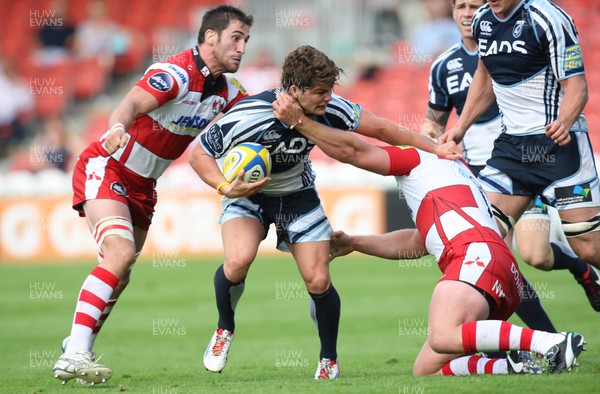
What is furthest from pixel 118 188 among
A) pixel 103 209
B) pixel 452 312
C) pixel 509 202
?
pixel 509 202

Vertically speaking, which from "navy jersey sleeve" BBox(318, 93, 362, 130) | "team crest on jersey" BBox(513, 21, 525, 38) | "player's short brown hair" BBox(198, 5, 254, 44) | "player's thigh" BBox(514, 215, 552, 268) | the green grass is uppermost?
"player's short brown hair" BBox(198, 5, 254, 44)

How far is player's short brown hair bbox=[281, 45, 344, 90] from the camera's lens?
242 inches

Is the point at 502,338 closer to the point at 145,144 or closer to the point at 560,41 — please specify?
the point at 560,41

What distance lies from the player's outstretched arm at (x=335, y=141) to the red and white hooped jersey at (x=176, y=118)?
103 cm

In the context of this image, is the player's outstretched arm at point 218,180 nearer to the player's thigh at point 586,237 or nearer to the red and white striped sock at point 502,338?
the red and white striped sock at point 502,338

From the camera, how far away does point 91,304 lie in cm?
648

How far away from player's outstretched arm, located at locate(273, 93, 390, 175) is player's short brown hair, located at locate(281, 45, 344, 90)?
16 cm

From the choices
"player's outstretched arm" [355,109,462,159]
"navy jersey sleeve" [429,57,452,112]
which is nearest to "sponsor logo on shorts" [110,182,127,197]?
"player's outstretched arm" [355,109,462,159]

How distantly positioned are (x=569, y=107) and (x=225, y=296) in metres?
2.96

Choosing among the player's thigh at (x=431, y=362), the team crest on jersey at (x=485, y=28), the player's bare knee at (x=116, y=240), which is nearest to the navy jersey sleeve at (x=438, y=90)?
the team crest on jersey at (x=485, y=28)

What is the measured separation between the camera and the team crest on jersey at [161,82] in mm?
6797

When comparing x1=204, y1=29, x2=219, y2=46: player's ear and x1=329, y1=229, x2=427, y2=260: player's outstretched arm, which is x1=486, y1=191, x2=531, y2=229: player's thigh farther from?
x1=204, y1=29, x2=219, y2=46: player's ear

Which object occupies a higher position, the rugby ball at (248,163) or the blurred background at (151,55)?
the blurred background at (151,55)

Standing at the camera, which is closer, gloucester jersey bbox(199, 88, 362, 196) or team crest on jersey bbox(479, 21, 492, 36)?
gloucester jersey bbox(199, 88, 362, 196)
